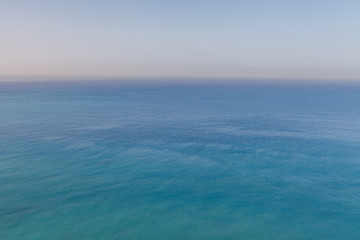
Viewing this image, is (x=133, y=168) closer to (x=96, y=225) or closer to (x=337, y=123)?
(x=96, y=225)

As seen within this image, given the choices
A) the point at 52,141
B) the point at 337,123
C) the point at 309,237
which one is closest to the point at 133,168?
the point at 52,141

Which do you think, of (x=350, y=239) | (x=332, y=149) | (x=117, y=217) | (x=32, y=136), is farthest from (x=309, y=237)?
(x=32, y=136)

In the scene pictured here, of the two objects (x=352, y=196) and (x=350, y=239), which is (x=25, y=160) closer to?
(x=350, y=239)

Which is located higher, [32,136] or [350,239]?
[32,136]

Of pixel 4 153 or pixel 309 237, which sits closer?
pixel 309 237

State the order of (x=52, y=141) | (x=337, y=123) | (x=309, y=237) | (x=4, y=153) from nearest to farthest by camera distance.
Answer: (x=309, y=237) → (x=4, y=153) → (x=52, y=141) → (x=337, y=123)

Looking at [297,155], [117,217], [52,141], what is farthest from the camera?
[52,141]
